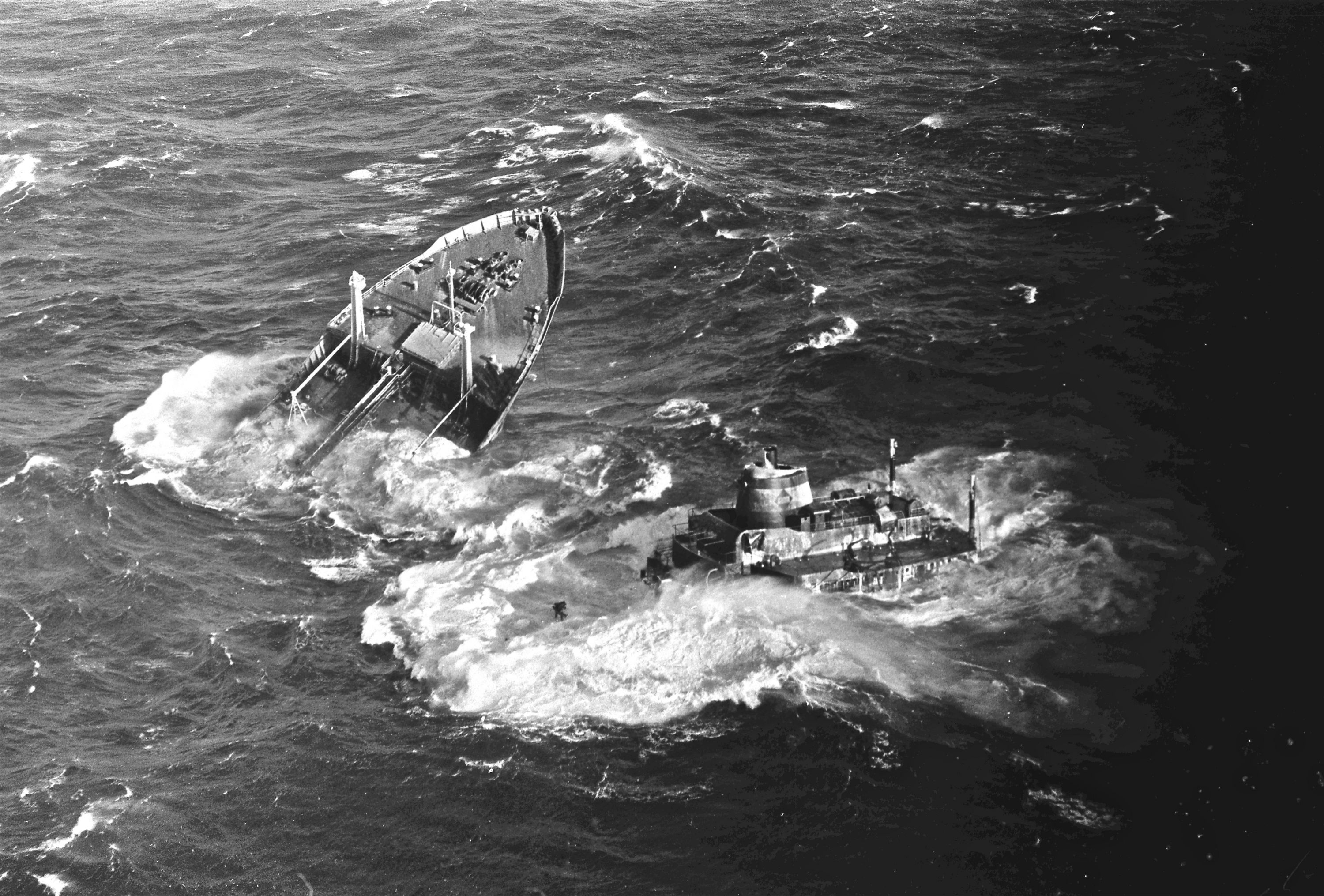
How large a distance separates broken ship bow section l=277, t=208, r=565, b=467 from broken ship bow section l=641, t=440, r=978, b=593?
2457 cm

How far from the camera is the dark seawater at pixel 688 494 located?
73.5 meters

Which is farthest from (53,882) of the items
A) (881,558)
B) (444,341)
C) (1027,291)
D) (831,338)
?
(1027,291)

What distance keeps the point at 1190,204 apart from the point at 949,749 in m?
76.3

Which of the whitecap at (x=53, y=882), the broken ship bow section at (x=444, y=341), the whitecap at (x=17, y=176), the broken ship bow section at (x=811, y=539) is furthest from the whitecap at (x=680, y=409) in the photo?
the whitecap at (x=17, y=176)

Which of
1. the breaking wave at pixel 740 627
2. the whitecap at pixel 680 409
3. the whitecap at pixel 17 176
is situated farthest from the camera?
the whitecap at pixel 17 176

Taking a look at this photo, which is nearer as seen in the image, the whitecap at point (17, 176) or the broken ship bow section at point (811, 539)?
the broken ship bow section at point (811, 539)

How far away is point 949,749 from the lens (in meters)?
77.2

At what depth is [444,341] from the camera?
120 metres

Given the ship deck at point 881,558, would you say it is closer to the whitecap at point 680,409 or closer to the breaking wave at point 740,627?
the breaking wave at point 740,627

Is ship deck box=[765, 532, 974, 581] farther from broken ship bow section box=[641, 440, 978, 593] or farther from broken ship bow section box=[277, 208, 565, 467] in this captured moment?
broken ship bow section box=[277, 208, 565, 467]

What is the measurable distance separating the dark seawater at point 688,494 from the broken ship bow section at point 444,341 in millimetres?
3009

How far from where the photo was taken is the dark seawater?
73500 mm

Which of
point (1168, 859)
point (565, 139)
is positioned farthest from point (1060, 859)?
point (565, 139)

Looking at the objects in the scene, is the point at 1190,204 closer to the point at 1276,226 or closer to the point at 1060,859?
the point at 1276,226
